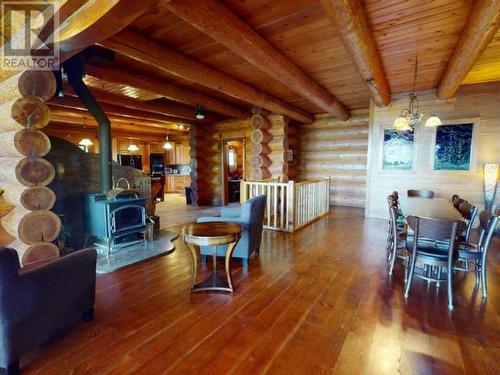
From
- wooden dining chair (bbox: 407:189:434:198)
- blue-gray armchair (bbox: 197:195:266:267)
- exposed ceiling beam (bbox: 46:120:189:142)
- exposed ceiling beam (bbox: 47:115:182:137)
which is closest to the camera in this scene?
blue-gray armchair (bbox: 197:195:266:267)

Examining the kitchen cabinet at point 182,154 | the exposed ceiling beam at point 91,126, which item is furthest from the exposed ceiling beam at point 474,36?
the kitchen cabinet at point 182,154

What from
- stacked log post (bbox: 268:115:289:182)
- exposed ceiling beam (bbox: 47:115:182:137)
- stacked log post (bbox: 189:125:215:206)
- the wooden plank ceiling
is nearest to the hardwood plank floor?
the wooden plank ceiling

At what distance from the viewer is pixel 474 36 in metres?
2.71

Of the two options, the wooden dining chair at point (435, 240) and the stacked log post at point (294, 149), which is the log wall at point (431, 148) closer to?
the stacked log post at point (294, 149)

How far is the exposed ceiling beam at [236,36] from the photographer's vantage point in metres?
2.20

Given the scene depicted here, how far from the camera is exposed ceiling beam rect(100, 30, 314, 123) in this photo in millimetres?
2828

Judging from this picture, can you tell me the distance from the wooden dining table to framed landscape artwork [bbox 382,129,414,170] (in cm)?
232

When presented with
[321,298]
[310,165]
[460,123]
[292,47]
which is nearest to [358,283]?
[321,298]

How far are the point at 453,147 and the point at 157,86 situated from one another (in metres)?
6.17

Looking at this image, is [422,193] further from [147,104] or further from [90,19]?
[147,104]

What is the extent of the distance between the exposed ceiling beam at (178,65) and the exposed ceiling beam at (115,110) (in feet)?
7.14

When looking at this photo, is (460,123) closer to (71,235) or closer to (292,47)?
(292,47)

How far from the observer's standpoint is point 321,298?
7.77 feet

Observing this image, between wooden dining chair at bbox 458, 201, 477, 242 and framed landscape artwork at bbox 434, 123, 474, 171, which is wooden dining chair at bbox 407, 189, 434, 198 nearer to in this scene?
framed landscape artwork at bbox 434, 123, 474, 171
